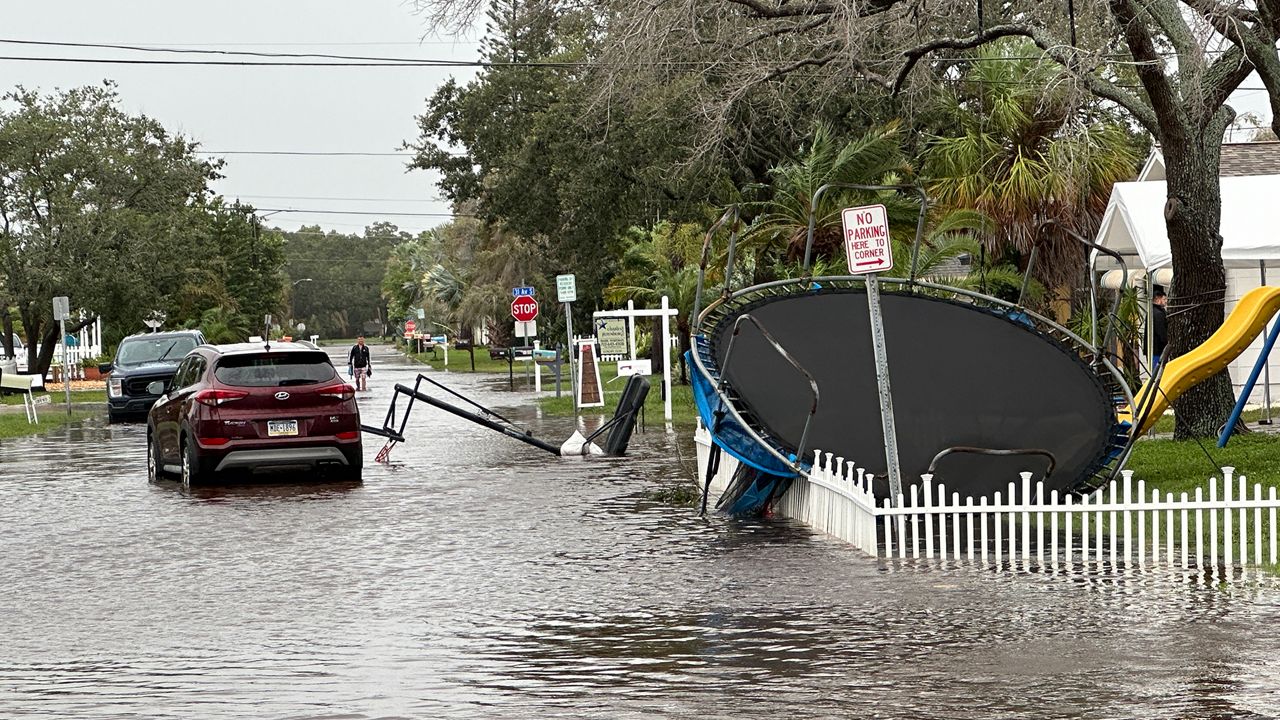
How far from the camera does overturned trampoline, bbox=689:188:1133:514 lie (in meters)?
14.5

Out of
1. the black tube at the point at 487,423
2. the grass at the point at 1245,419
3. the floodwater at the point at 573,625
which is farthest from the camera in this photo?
the grass at the point at 1245,419

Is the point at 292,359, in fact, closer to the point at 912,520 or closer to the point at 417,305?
the point at 912,520

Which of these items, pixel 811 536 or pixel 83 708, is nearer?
pixel 83 708

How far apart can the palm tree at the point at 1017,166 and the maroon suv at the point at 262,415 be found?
18.5 meters

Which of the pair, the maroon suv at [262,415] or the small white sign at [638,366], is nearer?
the maroon suv at [262,415]

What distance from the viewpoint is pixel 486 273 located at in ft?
265

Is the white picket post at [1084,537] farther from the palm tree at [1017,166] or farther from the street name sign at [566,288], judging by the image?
the palm tree at [1017,166]

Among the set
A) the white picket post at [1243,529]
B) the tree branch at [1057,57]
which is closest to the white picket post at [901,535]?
the white picket post at [1243,529]

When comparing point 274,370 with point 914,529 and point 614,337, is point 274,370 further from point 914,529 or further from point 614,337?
point 614,337

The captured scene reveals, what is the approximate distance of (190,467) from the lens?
19.3m

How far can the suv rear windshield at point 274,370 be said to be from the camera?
19.3m

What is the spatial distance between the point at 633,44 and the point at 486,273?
60980mm

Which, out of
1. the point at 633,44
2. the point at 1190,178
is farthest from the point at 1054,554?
the point at 633,44

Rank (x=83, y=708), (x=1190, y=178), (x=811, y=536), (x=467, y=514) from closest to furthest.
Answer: (x=83, y=708), (x=811, y=536), (x=467, y=514), (x=1190, y=178)
